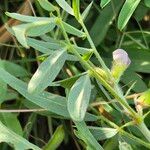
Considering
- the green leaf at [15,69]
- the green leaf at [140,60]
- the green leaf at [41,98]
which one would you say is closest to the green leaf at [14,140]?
the green leaf at [41,98]

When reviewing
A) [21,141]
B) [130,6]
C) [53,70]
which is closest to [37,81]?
[53,70]

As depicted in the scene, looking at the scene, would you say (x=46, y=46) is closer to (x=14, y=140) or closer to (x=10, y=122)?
(x=14, y=140)

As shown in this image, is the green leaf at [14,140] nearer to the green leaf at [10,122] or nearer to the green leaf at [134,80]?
the green leaf at [10,122]

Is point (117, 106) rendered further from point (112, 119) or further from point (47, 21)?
point (47, 21)

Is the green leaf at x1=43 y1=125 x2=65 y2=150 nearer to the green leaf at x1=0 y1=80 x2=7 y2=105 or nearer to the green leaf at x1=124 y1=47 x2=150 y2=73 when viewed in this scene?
the green leaf at x1=0 y1=80 x2=7 y2=105

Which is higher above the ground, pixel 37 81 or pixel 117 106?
pixel 37 81

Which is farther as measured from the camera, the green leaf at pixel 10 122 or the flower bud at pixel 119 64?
the green leaf at pixel 10 122
